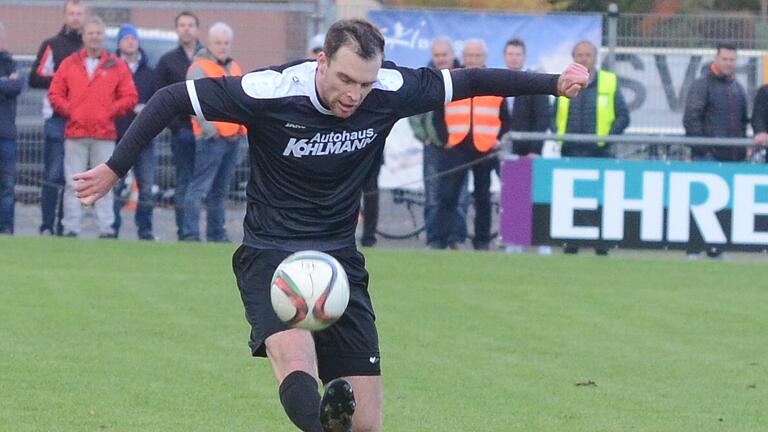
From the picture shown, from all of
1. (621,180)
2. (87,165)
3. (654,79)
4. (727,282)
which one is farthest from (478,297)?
(654,79)

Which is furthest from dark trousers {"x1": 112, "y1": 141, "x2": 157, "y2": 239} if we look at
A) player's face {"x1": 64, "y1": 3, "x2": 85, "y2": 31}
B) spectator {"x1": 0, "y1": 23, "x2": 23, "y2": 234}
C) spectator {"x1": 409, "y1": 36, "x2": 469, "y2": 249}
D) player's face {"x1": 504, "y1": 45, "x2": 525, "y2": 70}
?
player's face {"x1": 504, "y1": 45, "x2": 525, "y2": 70}

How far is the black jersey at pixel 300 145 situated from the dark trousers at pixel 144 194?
33.6ft

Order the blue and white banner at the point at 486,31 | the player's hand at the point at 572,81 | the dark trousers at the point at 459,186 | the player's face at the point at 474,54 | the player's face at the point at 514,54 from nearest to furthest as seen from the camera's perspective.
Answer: the player's hand at the point at 572,81, the player's face at the point at 474,54, the player's face at the point at 514,54, the dark trousers at the point at 459,186, the blue and white banner at the point at 486,31

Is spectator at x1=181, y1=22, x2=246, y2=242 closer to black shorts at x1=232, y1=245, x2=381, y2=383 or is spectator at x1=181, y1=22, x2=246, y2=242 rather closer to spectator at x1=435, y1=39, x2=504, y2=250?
spectator at x1=435, y1=39, x2=504, y2=250

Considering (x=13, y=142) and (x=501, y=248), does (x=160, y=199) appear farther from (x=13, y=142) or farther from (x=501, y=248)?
(x=501, y=248)

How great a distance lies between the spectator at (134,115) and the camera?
55.0 feet

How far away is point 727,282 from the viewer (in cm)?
1499

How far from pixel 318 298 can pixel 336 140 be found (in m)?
0.77

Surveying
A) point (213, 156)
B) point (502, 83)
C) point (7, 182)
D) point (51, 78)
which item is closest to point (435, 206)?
point (213, 156)

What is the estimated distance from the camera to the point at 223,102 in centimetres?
620

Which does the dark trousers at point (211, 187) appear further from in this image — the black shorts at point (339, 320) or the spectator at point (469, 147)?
the black shorts at point (339, 320)

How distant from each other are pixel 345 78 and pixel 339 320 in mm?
992

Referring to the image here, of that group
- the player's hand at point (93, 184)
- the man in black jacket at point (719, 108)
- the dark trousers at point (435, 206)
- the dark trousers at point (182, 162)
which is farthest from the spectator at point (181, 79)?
the player's hand at point (93, 184)

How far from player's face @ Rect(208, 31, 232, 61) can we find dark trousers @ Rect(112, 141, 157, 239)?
45.6 inches
